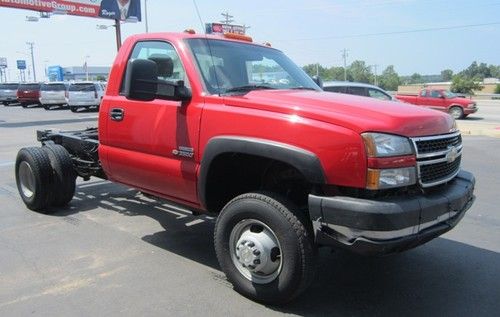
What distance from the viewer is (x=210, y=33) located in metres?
4.96

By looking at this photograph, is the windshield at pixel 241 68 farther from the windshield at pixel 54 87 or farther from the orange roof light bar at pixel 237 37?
the windshield at pixel 54 87

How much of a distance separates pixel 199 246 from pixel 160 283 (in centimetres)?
98

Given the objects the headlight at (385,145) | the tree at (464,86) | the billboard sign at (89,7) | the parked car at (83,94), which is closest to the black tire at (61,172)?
the headlight at (385,145)

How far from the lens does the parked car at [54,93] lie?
31078 mm

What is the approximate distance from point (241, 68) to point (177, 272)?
1.91m

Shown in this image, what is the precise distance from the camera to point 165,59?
14.9ft

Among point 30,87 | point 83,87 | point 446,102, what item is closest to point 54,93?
point 83,87

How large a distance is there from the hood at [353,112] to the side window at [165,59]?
685 mm

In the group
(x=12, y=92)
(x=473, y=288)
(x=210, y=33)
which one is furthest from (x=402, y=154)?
(x=12, y=92)

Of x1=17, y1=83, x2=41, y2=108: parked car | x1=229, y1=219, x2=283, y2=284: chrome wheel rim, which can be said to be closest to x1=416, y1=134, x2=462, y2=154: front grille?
x1=229, y1=219, x2=283, y2=284: chrome wheel rim

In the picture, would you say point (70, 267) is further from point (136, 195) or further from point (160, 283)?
point (136, 195)

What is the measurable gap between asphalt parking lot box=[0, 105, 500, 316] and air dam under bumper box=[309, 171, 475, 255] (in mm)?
688

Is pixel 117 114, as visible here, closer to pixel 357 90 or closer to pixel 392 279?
pixel 392 279

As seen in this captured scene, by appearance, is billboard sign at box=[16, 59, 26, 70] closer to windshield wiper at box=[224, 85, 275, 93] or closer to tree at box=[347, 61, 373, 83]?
tree at box=[347, 61, 373, 83]
